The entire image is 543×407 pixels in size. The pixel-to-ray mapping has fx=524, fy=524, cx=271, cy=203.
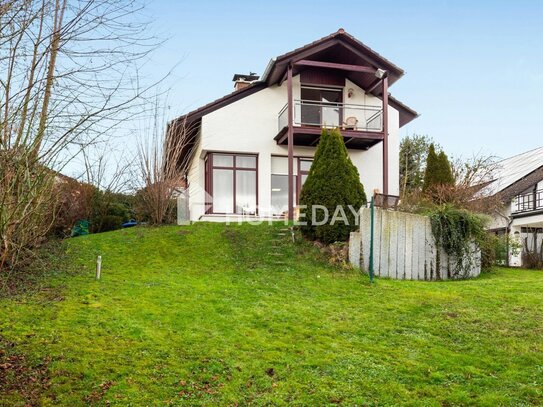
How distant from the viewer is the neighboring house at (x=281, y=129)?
19.1 meters

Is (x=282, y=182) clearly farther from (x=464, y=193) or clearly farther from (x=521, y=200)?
(x=521, y=200)

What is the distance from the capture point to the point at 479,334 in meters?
8.07

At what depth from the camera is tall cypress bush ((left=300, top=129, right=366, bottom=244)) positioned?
14.2m

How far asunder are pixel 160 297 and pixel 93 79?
5.73 meters

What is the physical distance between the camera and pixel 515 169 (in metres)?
29.5

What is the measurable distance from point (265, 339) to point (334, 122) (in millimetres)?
13244

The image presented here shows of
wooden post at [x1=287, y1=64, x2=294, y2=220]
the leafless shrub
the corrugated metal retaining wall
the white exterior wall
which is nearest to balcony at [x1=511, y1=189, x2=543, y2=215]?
the leafless shrub

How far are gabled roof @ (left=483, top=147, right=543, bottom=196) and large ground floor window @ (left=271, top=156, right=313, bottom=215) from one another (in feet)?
31.5

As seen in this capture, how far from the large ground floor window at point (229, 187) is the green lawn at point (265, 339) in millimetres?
6751

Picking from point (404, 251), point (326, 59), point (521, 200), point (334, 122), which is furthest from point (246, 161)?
point (521, 200)

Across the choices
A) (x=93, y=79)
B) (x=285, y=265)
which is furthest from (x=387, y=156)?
(x=93, y=79)

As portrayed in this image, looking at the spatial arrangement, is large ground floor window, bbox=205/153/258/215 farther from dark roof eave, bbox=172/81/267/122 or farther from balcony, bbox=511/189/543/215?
balcony, bbox=511/189/543/215

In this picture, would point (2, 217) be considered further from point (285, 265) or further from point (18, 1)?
point (285, 265)

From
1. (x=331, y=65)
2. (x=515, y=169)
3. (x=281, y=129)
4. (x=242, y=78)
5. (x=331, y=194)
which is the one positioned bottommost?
(x=331, y=194)
